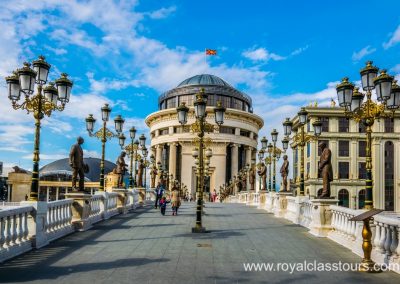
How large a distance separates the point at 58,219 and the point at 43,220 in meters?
1.67

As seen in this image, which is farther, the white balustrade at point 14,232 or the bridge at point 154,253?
the white balustrade at point 14,232

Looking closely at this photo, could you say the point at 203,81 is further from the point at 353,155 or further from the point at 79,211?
the point at 79,211

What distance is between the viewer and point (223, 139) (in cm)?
8181

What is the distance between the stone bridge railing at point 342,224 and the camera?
8516 mm

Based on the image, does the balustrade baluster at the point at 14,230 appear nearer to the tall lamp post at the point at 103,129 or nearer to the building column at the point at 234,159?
the tall lamp post at the point at 103,129

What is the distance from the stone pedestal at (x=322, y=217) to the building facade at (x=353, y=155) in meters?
55.7

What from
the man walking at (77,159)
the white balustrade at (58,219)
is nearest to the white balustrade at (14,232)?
the white balustrade at (58,219)

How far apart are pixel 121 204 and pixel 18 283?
639 inches

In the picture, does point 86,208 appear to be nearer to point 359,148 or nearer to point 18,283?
point 18,283

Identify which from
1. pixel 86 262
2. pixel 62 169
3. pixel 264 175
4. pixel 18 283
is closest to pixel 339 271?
pixel 86 262

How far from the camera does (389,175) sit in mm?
69188

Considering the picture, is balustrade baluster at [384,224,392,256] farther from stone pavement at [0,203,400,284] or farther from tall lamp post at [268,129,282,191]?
tall lamp post at [268,129,282,191]

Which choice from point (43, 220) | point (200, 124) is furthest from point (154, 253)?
point (200, 124)

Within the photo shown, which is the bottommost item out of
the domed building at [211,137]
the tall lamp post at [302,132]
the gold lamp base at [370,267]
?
the gold lamp base at [370,267]
